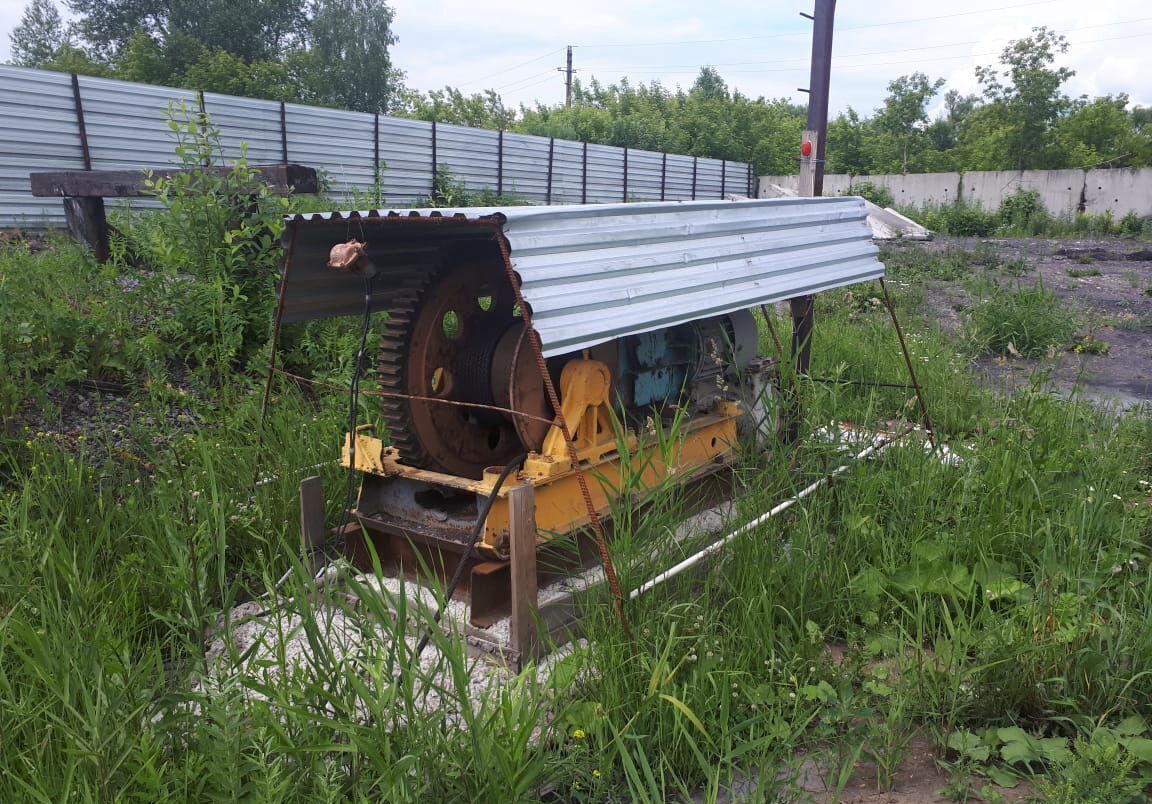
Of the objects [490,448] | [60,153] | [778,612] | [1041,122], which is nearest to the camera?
[778,612]

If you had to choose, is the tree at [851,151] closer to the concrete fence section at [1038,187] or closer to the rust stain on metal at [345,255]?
the concrete fence section at [1038,187]

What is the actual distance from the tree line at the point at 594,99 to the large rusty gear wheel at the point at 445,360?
3421 cm

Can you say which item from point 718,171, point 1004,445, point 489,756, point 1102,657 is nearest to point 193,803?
point 489,756

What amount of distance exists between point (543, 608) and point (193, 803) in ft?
4.65

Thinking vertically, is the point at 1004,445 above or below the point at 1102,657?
above

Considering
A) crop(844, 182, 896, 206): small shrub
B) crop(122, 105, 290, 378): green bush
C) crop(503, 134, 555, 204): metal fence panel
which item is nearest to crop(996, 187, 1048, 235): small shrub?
crop(844, 182, 896, 206): small shrub

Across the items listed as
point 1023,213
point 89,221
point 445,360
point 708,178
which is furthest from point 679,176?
point 445,360

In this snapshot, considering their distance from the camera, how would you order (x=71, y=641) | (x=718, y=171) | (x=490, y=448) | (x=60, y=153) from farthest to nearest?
(x=718, y=171)
(x=60, y=153)
(x=490, y=448)
(x=71, y=641)

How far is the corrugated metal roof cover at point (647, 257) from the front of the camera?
2887mm

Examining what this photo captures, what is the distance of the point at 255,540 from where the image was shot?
3.93 meters

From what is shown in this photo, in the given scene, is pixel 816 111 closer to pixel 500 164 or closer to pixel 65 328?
pixel 65 328

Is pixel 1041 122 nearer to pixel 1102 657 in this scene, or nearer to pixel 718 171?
pixel 718 171

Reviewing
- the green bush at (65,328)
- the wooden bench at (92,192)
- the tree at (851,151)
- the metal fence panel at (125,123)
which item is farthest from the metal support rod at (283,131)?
the tree at (851,151)

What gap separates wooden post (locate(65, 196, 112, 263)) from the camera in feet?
22.6
